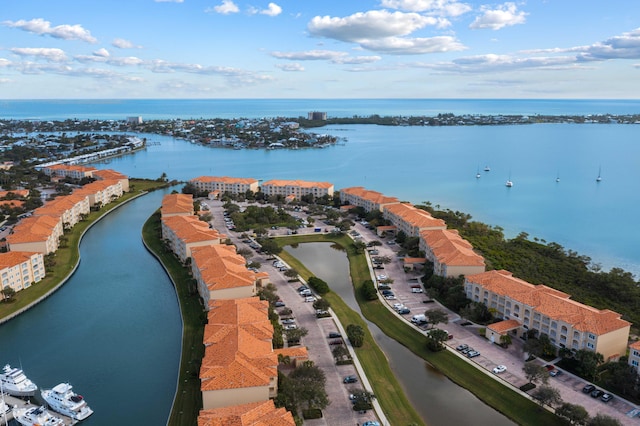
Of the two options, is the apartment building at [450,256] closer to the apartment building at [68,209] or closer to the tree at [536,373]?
the tree at [536,373]

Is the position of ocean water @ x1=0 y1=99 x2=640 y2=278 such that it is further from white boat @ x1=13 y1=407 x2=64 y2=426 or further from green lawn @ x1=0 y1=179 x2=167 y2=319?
white boat @ x1=13 y1=407 x2=64 y2=426

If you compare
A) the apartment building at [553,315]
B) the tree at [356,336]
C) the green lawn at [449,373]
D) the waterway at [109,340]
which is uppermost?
the apartment building at [553,315]

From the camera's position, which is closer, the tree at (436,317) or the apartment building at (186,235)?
the tree at (436,317)

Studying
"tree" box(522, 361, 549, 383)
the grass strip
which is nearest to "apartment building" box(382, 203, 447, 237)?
the grass strip

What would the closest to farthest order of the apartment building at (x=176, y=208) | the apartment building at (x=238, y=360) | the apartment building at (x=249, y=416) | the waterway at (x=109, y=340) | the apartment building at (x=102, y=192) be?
A: the apartment building at (x=249, y=416) → the apartment building at (x=238, y=360) → the waterway at (x=109, y=340) → the apartment building at (x=176, y=208) → the apartment building at (x=102, y=192)

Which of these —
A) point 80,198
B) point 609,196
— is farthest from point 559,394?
point 609,196

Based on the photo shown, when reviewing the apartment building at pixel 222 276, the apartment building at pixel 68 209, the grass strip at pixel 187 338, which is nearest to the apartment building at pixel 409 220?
the apartment building at pixel 222 276

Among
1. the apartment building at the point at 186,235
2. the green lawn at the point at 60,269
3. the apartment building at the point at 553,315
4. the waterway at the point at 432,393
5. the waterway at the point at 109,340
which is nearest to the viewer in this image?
the waterway at the point at 432,393

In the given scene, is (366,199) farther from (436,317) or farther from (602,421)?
(602,421)
